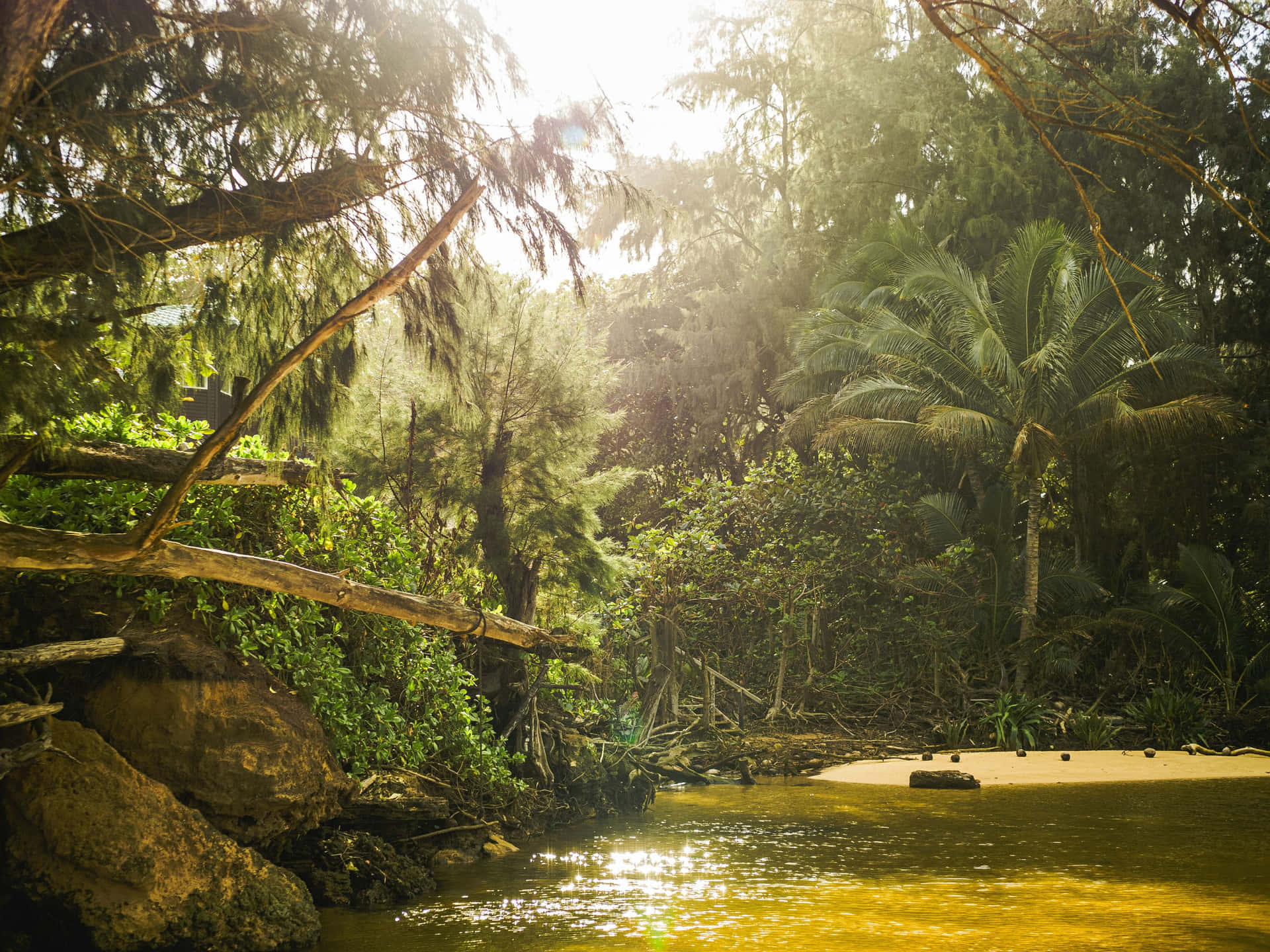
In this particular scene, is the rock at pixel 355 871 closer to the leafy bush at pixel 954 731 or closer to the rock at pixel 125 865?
the rock at pixel 125 865

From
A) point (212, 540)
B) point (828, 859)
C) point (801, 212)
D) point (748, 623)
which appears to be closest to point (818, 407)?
point (748, 623)

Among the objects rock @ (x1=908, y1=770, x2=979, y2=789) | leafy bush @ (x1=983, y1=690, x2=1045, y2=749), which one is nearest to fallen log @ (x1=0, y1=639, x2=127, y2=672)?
rock @ (x1=908, y1=770, x2=979, y2=789)

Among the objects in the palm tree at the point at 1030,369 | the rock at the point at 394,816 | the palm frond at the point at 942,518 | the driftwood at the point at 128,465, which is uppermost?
the palm tree at the point at 1030,369

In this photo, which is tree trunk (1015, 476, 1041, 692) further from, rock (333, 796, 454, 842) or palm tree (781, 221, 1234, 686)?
rock (333, 796, 454, 842)

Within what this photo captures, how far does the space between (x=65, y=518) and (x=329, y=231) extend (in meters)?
2.31

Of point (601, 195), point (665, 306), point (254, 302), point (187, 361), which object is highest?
point (665, 306)

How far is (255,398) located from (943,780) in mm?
8881

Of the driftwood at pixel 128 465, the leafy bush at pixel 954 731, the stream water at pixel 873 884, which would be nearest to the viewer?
the stream water at pixel 873 884

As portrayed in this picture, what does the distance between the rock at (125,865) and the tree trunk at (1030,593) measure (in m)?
11.9

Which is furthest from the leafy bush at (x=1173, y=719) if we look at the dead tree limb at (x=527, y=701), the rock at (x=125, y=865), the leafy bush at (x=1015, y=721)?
the rock at (x=125, y=865)

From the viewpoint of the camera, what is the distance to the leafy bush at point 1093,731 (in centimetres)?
1316

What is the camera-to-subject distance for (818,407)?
17312 mm

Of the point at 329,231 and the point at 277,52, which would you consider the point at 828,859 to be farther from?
the point at 277,52

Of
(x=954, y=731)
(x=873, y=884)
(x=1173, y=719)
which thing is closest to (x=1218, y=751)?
(x=1173, y=719)
